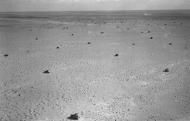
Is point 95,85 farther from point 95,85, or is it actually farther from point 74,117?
point 74,117

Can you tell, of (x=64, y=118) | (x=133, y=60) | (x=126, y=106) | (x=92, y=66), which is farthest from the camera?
(x=133, y=60)

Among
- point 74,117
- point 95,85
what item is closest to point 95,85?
point 95,85

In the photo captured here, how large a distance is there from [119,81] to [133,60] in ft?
14.7

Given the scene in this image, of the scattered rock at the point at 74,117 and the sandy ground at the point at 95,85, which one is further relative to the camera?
the sandy ground at the point at 95,85

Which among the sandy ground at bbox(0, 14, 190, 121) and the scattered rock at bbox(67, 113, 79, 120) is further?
the sandy ground at bbox(0, 14, 190, 121)

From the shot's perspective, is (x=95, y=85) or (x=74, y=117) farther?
(x=95, y=85)

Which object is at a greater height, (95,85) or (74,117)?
(95,85)

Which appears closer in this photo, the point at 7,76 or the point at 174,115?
the point at 174,115

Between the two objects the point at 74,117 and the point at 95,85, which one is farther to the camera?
the point at 95,85

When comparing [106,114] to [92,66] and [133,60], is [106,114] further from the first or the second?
[133,60]

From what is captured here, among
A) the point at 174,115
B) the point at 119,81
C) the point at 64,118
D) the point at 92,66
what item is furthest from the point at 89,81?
the point at 174,115

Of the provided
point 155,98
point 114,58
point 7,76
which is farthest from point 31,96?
point 114,58

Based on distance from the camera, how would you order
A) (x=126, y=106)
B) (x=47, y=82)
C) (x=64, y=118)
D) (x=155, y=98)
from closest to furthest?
(x=64, y=118), (x=126, y=106), (x=155, y=98), (x=47, y=82)

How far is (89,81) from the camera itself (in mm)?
12492
